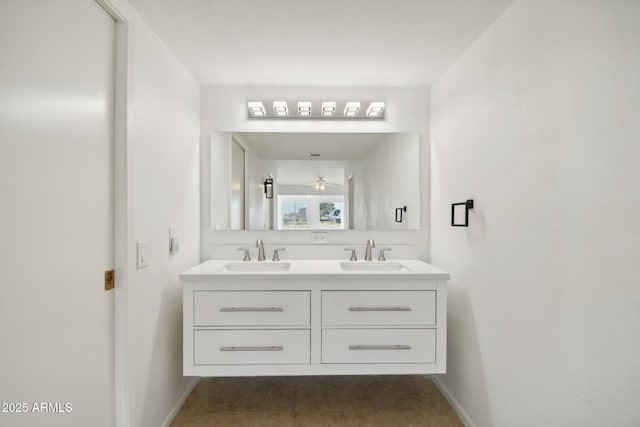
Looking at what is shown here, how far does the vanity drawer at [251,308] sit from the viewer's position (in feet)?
6.33

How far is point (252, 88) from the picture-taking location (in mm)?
2594

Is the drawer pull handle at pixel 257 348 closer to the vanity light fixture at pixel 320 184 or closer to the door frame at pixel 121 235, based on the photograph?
the door frame at pixel 121 235

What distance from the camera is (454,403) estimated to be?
2150 mm

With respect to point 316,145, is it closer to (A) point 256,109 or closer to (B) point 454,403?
(A) point 256,109

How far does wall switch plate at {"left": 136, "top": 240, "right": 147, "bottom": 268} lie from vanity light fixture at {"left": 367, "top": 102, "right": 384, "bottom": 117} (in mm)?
1778

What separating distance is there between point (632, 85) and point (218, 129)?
7.64 feet

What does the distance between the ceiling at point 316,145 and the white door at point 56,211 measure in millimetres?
1222

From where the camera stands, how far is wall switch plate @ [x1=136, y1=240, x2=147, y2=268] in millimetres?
1644

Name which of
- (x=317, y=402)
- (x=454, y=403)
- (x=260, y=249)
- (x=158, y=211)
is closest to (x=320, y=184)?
(x=260, y=249)

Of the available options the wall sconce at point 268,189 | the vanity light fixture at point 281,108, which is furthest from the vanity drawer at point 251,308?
the vanity light fixture at point 281,108

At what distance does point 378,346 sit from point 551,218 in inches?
43.8

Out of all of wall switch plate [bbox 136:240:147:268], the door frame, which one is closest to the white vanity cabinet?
wall switch plate [bbox 136:240:147:268]

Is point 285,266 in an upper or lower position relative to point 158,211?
lower

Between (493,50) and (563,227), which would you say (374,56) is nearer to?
(493,50)
